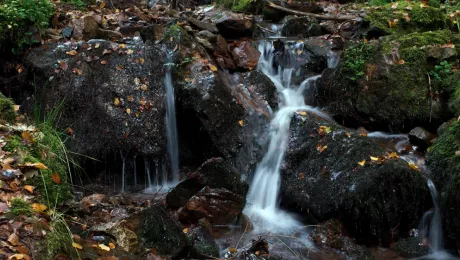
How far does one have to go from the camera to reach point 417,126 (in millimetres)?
7270

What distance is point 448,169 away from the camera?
5.55 m

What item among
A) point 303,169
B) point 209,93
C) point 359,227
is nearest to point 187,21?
point 209,93

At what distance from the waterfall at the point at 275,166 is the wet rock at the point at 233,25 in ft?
4.11

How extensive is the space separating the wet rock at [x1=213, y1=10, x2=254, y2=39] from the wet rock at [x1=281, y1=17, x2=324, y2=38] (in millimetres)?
986

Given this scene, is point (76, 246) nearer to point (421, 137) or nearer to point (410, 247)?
point (410, 247)

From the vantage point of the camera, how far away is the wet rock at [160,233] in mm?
4133

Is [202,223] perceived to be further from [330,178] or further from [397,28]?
[397,28]

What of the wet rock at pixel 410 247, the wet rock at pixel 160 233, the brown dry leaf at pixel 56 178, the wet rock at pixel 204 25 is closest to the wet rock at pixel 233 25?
the wet rock at pixel 204 25

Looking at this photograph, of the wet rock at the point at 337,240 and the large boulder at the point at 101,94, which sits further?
the large boulder at the point at 101,94

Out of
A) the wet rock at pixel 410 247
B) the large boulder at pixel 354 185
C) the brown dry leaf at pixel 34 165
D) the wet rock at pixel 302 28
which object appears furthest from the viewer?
the wet rock at pixel 302 28

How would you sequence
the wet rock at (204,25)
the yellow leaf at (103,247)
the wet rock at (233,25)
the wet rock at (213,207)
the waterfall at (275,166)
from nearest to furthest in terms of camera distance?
1. the yellow leaf at (103,247)
2. the wet rock at (213,207)
3. the waterfall at (275,166)
4. the wet rock at (204,25)
5. the wet rock at (233,25)

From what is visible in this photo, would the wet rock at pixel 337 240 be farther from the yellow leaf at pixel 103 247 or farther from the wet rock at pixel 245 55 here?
the wet rock at pixel 245 55

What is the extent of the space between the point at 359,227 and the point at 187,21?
5.44 metres

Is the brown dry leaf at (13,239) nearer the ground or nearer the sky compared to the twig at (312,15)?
nearer the ground
